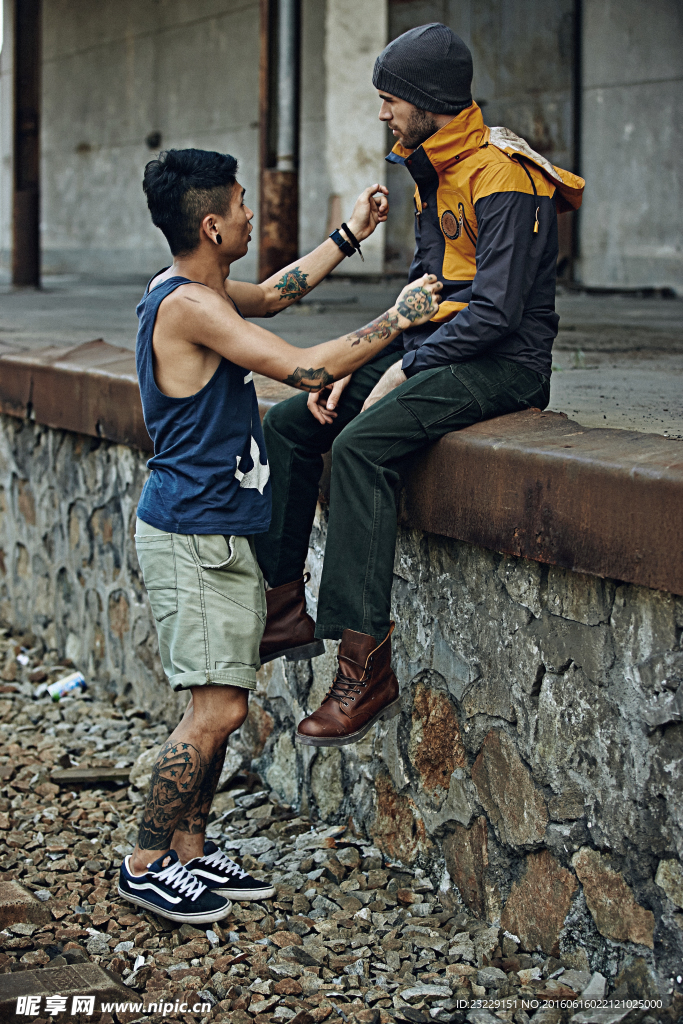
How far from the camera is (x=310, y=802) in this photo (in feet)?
10.5

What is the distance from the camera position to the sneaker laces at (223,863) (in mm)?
2691

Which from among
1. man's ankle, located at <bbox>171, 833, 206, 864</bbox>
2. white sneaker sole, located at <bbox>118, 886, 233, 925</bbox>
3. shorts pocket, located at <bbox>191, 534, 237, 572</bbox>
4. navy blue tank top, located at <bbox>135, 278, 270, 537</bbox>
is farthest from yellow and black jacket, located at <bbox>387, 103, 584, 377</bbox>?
white sneaker sole, located at <bbox>118, 886, 233, 925</bbox>

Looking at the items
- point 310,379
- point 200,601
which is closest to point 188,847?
point 200,601

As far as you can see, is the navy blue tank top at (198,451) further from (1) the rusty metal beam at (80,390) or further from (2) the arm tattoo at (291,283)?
(1) the rusty metal beam at (80,390)

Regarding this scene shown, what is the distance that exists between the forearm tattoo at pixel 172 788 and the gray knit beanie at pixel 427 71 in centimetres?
152

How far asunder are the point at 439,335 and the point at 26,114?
26.6ft

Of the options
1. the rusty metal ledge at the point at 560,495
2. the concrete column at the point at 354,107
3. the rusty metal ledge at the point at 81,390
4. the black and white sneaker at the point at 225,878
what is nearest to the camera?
the rusty metal ledge at the point at 560,495

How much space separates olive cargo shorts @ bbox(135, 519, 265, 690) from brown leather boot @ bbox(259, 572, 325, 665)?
0.82ft

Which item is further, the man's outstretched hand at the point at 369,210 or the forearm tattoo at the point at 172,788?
the man's outstretched hand at the point at 369,210

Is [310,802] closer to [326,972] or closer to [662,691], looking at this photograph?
[326,972]

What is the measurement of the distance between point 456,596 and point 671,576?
696mm

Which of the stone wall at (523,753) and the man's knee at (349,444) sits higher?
the man's knee at (349,444)

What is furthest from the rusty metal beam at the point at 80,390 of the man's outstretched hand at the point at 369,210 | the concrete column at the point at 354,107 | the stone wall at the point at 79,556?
the concrete column at the point at 354,107

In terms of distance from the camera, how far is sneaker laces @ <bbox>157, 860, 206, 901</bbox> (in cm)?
260
